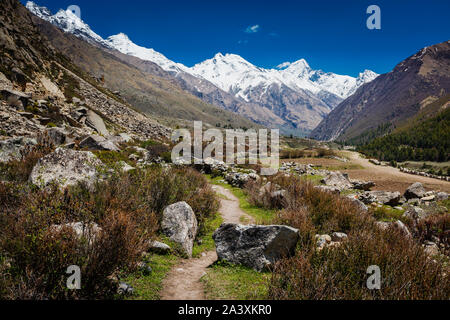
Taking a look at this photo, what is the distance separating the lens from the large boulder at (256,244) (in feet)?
16.4

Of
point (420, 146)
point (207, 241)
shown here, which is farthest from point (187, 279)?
point (420, 146)

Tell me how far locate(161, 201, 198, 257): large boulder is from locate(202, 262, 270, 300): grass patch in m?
1.19

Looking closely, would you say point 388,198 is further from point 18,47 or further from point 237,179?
point 18,47

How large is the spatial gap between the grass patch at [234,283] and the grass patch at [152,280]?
90cm

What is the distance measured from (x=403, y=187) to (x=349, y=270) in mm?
20433

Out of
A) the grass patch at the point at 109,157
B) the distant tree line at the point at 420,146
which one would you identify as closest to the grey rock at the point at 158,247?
the grass patch at the point at 109,157

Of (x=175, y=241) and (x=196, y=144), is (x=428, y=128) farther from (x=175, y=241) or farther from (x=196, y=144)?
(x=175, y=241)

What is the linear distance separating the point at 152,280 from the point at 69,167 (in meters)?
4.89

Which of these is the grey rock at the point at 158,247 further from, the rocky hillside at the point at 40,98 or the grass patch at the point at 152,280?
the rocky hillside at the point at 40,98

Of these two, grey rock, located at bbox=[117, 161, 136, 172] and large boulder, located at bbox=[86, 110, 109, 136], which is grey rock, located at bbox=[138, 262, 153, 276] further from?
large boulder, located at bbox=[86, 110, 109, 136]

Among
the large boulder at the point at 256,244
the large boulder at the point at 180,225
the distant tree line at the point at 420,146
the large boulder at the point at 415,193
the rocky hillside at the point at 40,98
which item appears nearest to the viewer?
the large boulder at the point at 256,244

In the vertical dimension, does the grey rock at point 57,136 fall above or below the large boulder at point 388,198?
above

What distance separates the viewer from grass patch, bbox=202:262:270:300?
408cm

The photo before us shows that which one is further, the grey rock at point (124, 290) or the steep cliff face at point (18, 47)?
the steep cliff face at point (18, 47)
